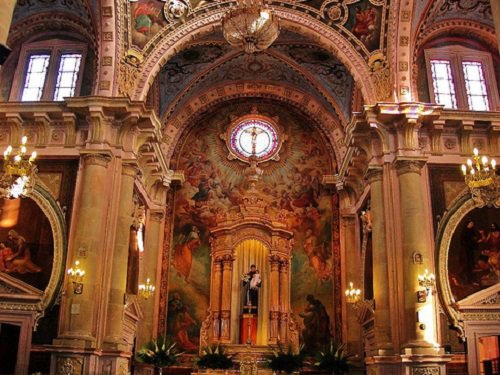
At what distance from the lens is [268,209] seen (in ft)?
70.1

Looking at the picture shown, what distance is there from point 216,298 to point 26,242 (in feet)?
21.9

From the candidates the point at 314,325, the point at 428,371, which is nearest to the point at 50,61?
the point at 314,325

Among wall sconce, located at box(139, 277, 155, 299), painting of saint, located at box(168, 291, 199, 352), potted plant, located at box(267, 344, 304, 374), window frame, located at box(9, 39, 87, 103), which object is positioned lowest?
potted plant, located at box(267, 344, 304, 374)

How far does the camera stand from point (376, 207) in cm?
1568

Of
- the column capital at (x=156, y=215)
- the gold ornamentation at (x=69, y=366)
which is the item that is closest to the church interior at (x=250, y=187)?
the gold ornamentation at (x=69, y=366)

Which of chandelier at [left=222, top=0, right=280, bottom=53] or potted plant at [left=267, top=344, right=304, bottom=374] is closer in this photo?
chandelier at [left=222, top=0, right=280, bottom=53]

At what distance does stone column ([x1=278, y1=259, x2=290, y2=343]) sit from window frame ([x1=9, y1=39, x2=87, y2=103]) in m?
8.74

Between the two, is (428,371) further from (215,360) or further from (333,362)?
(215,360)

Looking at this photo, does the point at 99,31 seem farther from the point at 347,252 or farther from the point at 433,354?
the point at 433,354

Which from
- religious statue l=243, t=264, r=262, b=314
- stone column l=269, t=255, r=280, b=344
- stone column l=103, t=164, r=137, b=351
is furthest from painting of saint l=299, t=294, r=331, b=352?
stone column l=103, t=164, r=137, b=351

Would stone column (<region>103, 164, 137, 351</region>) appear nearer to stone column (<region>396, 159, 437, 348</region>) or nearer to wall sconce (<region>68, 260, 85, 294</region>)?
wall sconce (<region>68, 260, 85, 294</region>)

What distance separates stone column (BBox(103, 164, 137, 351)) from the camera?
1469 centimetres

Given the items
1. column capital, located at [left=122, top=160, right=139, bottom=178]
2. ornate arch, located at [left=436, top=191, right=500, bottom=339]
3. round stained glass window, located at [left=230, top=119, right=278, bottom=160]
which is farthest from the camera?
round stained glass window, located at [left=230, top=119, right=278, bottom=160]

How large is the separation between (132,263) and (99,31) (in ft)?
22.0
